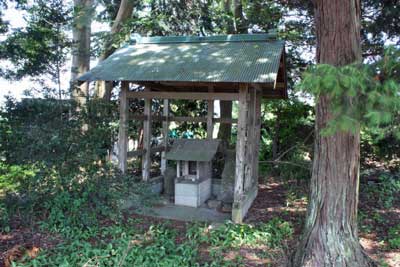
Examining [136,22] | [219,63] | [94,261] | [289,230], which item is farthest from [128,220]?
[136,22]

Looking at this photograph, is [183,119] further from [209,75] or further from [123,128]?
[209,75]

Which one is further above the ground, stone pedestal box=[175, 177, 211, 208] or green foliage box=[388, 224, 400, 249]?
stone pedestal box=[175, 177, 211, 208]

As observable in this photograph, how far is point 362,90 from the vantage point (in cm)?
192

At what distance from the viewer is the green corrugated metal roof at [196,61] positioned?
486 centimetres

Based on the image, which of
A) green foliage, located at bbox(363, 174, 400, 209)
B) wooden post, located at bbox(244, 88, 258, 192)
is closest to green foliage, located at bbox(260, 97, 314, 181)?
green foliage, located at bbox(363, 174, 400, 209)

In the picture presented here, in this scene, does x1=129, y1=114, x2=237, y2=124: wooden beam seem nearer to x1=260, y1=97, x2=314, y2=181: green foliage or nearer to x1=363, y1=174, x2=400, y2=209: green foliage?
x1=260, y1=97, x2=314, y2=181: green foliage

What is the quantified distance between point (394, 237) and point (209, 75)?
10.8 ft

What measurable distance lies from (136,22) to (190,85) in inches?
99.8

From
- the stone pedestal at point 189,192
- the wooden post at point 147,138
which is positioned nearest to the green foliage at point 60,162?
the stone pedestal at point 189,192

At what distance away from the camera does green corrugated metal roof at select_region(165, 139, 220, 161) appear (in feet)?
19.6

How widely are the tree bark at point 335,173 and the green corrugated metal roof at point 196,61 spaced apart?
1.14 m

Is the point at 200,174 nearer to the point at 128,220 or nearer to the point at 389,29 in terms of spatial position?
the point at 128,220

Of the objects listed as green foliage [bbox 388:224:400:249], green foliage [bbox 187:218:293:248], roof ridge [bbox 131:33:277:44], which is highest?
roof ridge [bbox 131:33:277:44]

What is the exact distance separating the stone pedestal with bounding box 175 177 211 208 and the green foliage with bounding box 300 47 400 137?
4.01 m
